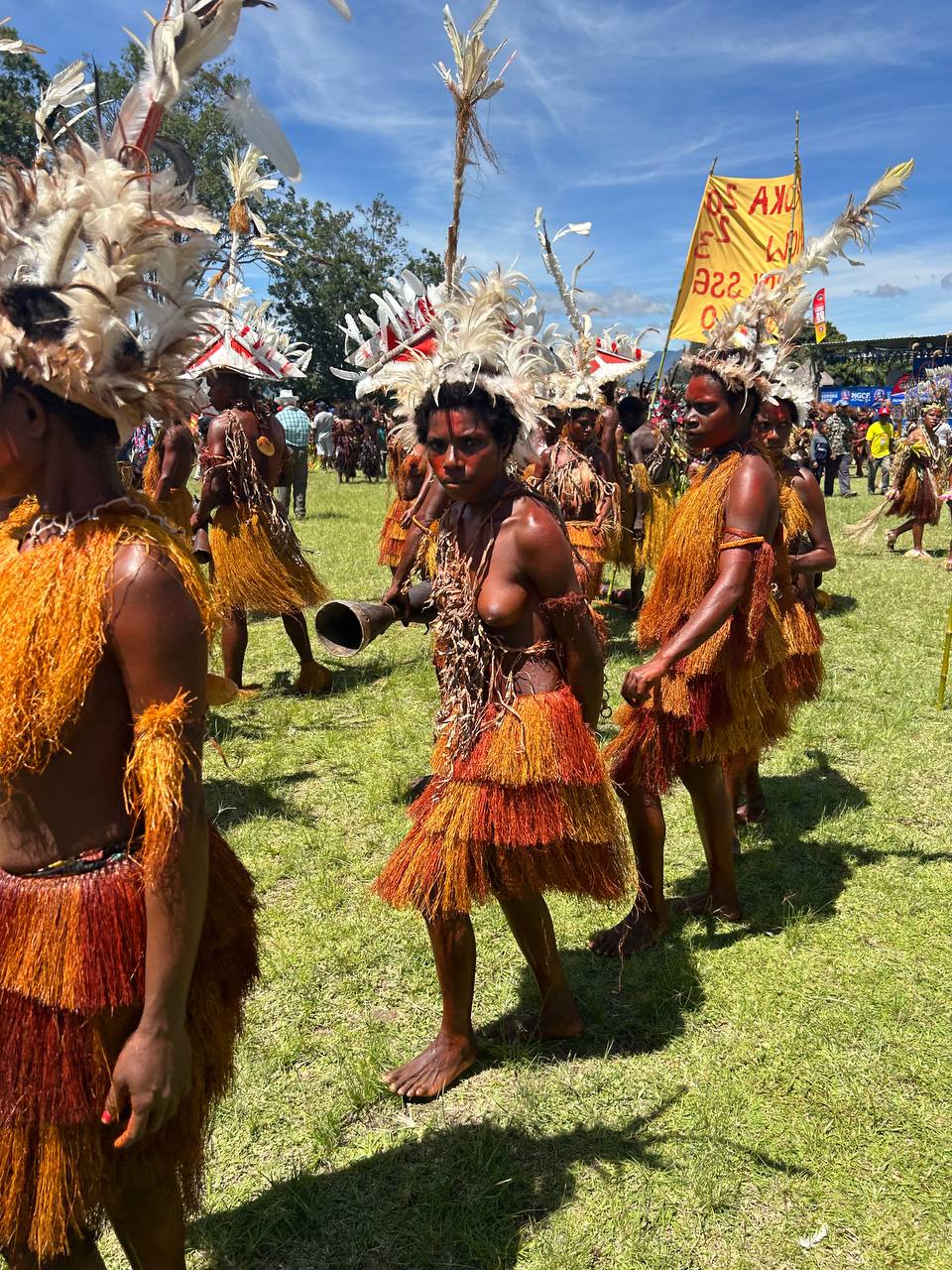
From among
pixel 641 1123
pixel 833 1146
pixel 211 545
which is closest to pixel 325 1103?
pixel 641 1123

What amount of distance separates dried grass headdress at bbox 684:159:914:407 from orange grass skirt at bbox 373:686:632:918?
58.3 inches

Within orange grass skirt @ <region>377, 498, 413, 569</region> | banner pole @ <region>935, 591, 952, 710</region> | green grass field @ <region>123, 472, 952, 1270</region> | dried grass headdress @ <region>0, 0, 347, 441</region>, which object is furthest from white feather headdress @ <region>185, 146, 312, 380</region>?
banner pole @ <region>935, 591, 952, 710</region>

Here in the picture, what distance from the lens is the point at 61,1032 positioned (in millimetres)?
1529

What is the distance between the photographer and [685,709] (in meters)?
3.35

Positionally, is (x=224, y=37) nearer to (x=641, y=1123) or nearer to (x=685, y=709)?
(x=685, y=709)

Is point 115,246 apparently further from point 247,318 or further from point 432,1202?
point 247,318

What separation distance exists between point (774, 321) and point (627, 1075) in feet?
9.17

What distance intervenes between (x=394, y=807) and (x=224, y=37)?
3.70 meters

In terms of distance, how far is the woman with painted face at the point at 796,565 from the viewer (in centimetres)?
425

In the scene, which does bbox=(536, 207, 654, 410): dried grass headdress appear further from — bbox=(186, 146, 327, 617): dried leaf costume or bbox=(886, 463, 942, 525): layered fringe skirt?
bbox=(886, 463, 942, 525): layered fringe skirt

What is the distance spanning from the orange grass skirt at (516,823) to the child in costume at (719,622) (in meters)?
0.75

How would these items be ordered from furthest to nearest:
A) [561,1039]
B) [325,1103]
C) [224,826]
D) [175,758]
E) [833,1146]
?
[224,826] < [561,1039] < [325,1103] < [833,1146] < [175,758]

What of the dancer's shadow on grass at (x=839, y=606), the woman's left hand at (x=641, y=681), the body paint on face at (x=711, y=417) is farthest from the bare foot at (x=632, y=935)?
the dancer's shadow on grass at (x=839, y=606)

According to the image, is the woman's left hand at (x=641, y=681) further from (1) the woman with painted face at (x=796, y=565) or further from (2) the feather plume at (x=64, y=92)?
(2) the feather plume at (x=64, y=92)
